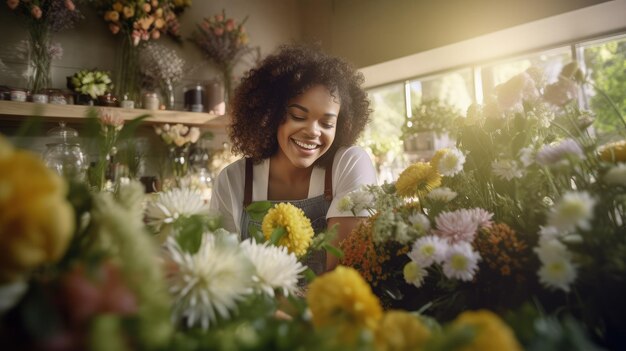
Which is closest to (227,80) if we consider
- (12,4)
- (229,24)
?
(229,24)

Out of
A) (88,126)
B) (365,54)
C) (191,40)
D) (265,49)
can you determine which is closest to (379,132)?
(365,54)

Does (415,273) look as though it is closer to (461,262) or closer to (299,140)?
(461,262)

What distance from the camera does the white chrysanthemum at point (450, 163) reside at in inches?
22.5

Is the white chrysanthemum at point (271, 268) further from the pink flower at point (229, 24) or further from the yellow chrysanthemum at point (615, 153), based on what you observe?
the pink flower at point (229, 24)

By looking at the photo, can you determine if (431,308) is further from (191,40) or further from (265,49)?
(265,49)

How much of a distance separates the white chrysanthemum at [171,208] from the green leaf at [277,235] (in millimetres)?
125

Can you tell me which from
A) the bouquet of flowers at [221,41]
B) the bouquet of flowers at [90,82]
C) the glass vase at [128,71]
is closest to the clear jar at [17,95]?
the bouquet of flowers at [90,82]

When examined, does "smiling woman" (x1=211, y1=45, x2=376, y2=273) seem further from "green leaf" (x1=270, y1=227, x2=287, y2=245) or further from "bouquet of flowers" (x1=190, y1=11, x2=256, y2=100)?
"bouquet of flowers" (x1=190, y1=11, x2=256, y2=100)

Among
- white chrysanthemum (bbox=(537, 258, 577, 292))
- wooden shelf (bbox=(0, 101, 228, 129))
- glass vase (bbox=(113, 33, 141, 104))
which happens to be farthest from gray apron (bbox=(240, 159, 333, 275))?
glass vase (bbox=(113, 33, 141, 104))

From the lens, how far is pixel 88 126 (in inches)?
13.2

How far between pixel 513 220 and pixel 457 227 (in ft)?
0.40

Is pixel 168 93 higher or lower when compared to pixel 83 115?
higher

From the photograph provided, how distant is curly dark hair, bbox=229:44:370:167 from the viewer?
126cm

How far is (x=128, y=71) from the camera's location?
2.56 metres
